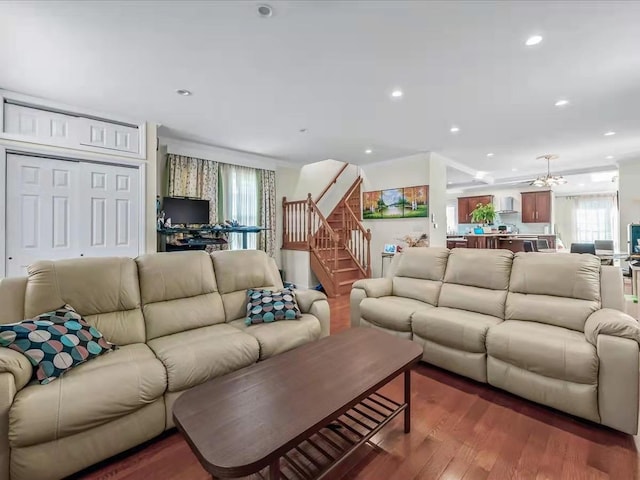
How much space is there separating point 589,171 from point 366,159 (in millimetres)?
5088

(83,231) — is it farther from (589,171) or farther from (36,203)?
(589,171)

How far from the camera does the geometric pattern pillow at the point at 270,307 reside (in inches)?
98.2

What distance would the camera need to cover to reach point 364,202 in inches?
259

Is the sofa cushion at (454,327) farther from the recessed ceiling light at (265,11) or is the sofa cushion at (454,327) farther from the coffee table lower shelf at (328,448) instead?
the recessed ceiling light at (265,11)

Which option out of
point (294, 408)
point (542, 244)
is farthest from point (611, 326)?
point (542, 244)

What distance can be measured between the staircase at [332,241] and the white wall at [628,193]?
5.05m

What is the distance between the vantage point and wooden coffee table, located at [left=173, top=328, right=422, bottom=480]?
110 centimetres

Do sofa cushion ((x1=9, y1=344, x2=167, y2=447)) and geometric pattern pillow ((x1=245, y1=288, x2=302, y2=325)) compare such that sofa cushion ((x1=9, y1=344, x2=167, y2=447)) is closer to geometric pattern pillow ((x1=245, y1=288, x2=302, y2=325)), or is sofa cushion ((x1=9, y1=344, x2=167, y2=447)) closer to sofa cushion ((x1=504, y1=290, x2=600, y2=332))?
geometric pattern pillow ((x1=245, y1=288, x2=302, y2=325))

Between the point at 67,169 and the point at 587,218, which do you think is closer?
the point at 67,169

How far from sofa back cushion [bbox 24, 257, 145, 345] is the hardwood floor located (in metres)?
0.80

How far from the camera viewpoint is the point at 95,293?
210 centimetres

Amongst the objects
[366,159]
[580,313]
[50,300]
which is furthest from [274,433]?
[366,159]

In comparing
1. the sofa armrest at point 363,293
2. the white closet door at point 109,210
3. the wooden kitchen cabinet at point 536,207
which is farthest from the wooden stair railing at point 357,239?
the wooden kitchen cabinet at point 536,207

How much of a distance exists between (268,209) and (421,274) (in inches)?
142
